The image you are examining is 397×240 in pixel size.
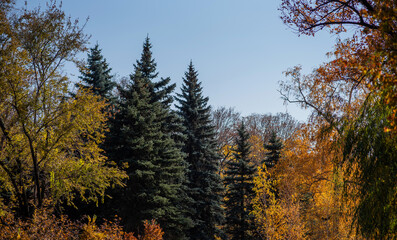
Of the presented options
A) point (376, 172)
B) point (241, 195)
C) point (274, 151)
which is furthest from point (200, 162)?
point (376, 172)

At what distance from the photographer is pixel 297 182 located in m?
15.3

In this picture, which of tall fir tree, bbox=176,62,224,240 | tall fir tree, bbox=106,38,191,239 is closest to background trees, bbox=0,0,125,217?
tall fir tree, bbox=106,38,191,239

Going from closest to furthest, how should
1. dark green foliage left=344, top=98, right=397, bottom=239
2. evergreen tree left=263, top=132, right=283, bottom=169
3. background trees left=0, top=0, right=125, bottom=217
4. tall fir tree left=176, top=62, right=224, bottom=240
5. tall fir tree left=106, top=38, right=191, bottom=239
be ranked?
dark green foliage left=344, top=98, right=397, bottom=239 → background trees left=0, top=0, right=125, bottom=217 → tall fir tree left=106, top=38, right=191, bottom=239 → tall fir tree left=176, top=62, right=224, bottom=240 → evergreen tree left=263, top=132, right=283, bottom=169

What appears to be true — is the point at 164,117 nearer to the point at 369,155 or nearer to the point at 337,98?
the point at 337,98

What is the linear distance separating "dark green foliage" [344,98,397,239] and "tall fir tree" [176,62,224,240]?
50.0 feet

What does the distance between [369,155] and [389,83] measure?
3.99 ft

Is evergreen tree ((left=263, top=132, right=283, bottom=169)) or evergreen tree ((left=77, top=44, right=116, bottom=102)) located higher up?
evergreen tree ((left=77, top=44, right=116, bottom=102))

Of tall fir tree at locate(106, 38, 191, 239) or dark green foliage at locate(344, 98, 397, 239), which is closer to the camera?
dark green foliage at locate(344, 98, 397, 239)

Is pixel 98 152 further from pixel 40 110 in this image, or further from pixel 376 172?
pixel 376 172

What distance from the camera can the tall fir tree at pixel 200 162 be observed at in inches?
771

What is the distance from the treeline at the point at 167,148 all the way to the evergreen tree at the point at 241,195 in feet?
0.25

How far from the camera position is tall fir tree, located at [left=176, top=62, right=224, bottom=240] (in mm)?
19594

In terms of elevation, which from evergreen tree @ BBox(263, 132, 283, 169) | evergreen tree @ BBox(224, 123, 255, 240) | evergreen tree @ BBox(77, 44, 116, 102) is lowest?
evergreen tree @ BBox(224, 123, 255, 240)

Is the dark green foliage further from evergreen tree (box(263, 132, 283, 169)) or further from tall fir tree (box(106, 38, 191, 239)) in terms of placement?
evergreen tree (box(263, 132, 283, 169))
